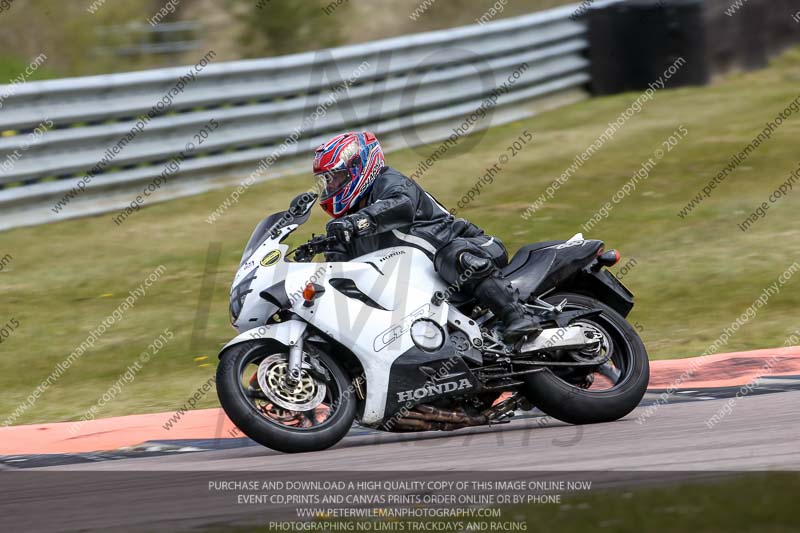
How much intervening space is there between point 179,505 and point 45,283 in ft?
23.1

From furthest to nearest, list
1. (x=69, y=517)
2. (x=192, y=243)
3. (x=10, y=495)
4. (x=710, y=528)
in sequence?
(x=192, y=243)
(x=10, y=495)
(x=69, y=517)
(x=710, y=528)

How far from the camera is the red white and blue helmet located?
671cm

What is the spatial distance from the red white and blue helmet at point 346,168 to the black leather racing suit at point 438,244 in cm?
7

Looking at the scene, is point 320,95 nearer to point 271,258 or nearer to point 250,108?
point 250,108

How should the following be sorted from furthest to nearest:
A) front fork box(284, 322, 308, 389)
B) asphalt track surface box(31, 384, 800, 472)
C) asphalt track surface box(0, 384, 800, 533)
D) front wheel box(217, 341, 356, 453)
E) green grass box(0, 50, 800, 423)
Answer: green grass box(0, 50, 800, 423)
front fork box(284, 322, 308, 389)
front wheel box(217, 341, 356, 453)
asphalt track surface box(31, 384, 800, 472)
asphalt track surface box(0, 384, 800, 533)

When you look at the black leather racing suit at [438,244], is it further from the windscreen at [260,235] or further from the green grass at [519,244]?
the green grass at [519,244]

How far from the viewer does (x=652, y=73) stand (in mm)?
17672

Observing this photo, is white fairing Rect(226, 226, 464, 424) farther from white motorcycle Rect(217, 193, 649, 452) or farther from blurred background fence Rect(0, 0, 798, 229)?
blurred background fence Rect(0, 0, 798, 229)

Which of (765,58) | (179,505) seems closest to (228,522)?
(179,505)

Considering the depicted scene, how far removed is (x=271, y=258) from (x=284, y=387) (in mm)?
752

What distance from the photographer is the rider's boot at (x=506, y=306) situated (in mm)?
6691

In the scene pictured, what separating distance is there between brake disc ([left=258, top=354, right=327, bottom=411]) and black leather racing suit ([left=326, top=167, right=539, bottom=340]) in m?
0.92

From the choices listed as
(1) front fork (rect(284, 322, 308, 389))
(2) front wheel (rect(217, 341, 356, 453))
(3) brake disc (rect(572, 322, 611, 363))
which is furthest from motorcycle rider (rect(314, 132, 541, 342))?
(2) front wheel (rect(217, 341, 356, 453))

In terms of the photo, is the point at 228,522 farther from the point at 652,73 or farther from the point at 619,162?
the point at 652,73
